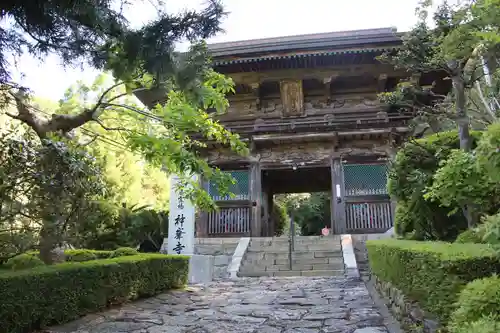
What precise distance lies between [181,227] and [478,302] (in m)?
8.49

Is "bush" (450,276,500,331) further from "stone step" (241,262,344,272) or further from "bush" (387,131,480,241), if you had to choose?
"stone step" (241,262,344,272)

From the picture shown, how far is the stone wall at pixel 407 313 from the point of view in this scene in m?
3.37

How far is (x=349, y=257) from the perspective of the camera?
10414mm

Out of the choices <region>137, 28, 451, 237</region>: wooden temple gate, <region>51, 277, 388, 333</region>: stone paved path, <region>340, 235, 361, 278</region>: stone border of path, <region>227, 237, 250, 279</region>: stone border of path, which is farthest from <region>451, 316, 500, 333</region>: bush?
<region>137, 28, 451, 237</region>: wooden temple gate

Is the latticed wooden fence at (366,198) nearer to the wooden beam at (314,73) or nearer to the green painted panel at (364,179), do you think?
the green painted panel at (364,179)

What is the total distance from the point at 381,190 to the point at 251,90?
5844 millimetres

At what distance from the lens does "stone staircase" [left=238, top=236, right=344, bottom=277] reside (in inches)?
410

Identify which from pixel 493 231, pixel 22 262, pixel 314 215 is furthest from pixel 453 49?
pixel 314 215

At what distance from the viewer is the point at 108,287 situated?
19.0 feet

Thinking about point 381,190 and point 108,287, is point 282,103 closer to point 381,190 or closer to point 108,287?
point 381,190

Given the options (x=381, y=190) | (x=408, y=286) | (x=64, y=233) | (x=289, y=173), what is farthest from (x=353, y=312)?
(x=289, y=173)

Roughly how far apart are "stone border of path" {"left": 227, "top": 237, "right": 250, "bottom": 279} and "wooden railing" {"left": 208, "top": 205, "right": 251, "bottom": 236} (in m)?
1.05

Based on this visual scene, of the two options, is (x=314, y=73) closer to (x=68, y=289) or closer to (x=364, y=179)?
(x=364, y=179)

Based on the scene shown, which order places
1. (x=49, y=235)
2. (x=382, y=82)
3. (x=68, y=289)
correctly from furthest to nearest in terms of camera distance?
(x=382, y=82) < (x=68, y=289) < (x=49, y=235)
